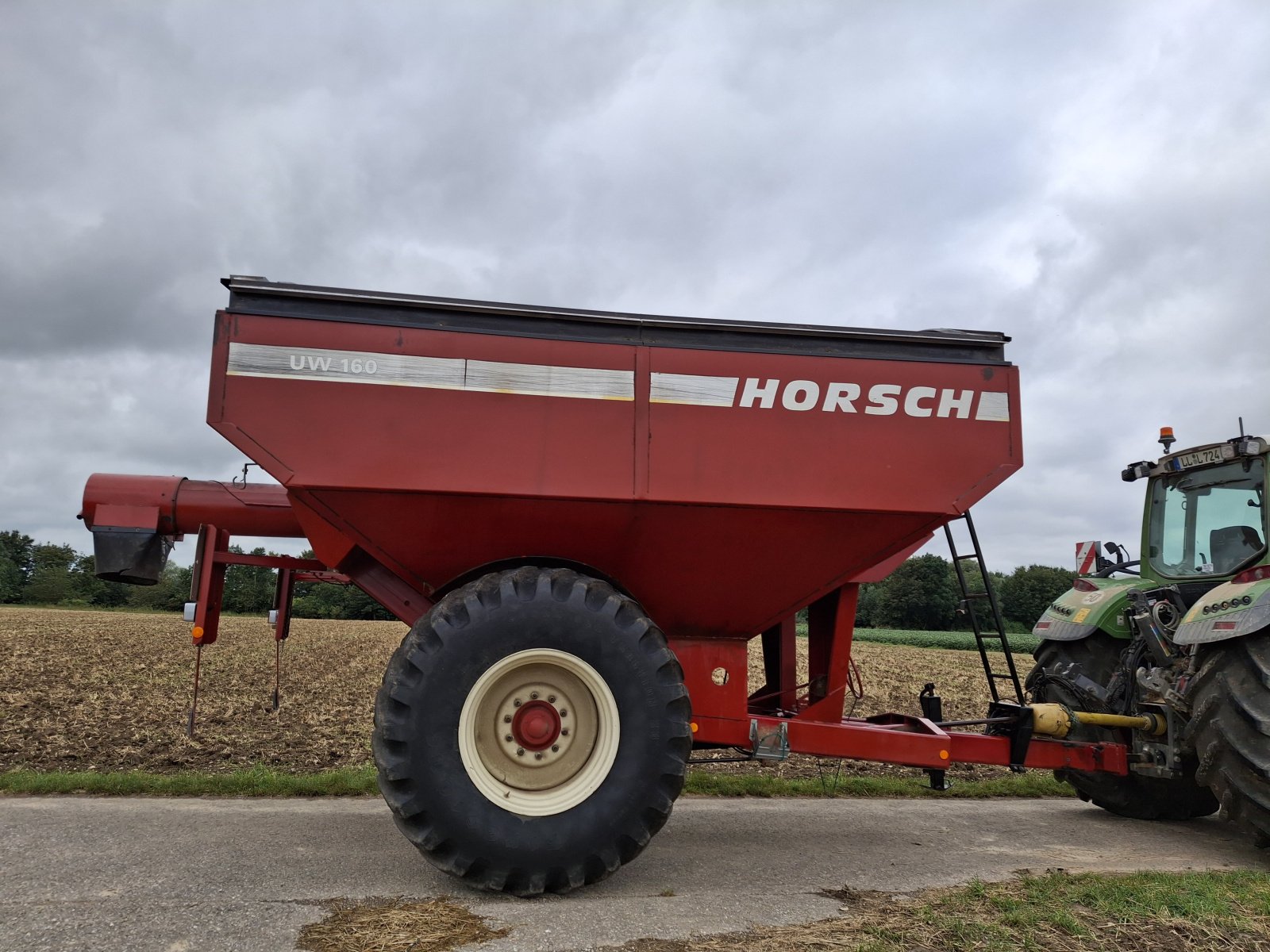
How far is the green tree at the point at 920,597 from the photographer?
109 feet

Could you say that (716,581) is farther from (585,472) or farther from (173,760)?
(173,760)

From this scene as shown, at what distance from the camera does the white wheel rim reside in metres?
3.63

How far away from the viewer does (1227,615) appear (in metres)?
4.48

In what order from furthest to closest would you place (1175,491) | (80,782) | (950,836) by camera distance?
(1175,491)
(80,782)
(950,836)

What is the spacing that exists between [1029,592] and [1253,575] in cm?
3286

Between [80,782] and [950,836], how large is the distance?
5579mm

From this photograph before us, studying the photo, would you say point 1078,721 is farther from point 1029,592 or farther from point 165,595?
point 165,595

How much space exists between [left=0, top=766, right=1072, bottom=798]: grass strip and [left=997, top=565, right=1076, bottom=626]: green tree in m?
28.9

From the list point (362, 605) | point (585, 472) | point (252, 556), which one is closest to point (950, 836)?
point (585, 472)

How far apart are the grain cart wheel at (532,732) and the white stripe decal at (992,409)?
2.06m

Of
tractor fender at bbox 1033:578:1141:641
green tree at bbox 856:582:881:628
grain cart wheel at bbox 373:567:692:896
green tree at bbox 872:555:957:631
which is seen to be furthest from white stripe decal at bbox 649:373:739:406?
green tree at bbox 856:582:881:628

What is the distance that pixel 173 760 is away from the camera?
660 centimetres

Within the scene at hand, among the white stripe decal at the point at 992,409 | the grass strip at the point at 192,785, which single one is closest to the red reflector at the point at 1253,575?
the white stripe decal at the point at 992,409

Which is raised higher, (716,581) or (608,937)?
(716,581)
